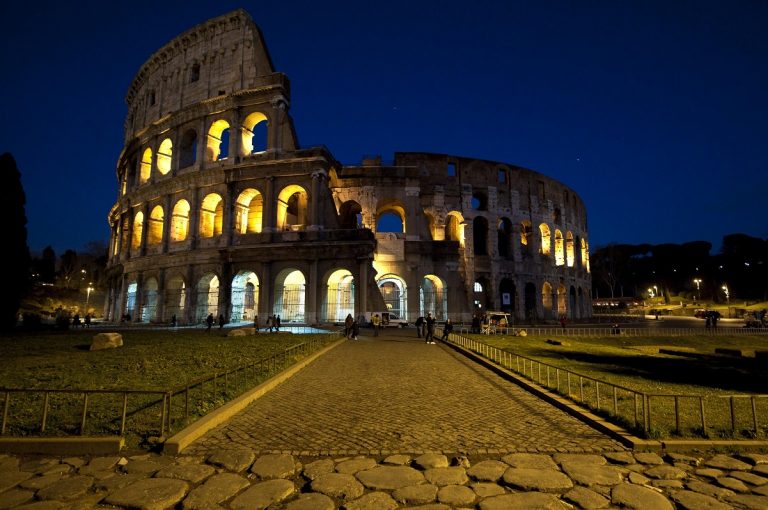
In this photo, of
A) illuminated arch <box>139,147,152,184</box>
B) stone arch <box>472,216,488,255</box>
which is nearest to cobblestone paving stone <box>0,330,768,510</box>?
stone arch <box>472,216,488,255</box>

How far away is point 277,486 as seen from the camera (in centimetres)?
357

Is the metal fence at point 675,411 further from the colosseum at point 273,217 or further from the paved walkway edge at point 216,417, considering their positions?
the colosseum at point 273,217

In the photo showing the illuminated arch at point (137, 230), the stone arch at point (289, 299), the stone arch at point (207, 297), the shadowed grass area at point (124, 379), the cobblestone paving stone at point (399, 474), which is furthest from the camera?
the illuminated arch at point (137, 230)

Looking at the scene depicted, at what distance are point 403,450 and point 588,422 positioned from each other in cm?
266

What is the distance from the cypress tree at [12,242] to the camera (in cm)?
1855

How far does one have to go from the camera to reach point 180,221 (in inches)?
1302

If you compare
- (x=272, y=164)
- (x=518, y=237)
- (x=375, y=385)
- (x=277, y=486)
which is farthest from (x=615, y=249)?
(x=277, y=486)

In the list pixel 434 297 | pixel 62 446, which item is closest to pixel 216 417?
pixel 62 446

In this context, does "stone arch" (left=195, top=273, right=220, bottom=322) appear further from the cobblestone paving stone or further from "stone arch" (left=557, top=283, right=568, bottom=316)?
"stone arch" (left=557, top=283, right=568, bottom=316)

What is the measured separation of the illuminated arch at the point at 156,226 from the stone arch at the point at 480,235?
88.2ft

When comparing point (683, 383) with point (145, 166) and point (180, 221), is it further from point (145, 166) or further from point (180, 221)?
point (145, 166)

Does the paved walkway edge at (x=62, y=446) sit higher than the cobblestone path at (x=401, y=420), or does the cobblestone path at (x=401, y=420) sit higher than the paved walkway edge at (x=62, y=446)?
the paved walkway edge at (x=62, y=446)

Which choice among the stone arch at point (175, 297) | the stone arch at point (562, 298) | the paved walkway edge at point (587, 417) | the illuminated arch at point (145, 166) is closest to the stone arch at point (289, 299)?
the stone arch at point (175, 297)

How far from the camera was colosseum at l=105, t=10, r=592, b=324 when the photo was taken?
93.8 ft
